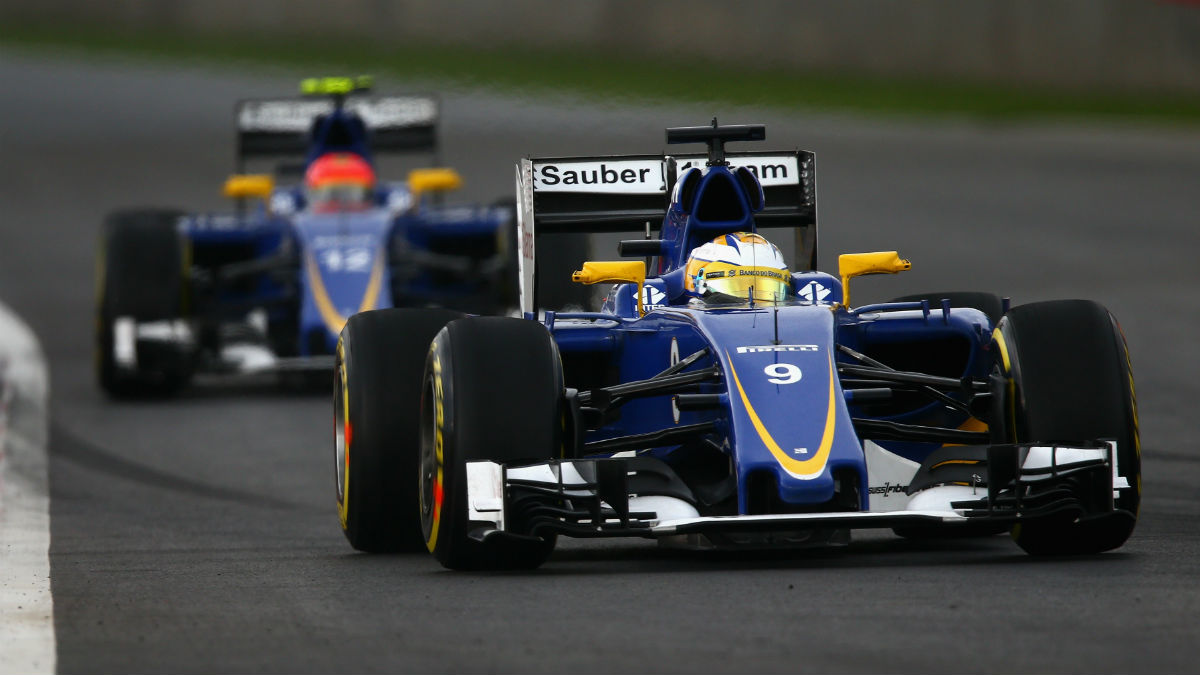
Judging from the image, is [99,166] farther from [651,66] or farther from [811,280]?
[811,280]

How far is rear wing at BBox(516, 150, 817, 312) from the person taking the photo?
1102 cm

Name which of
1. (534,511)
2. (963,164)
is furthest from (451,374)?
(963,164)

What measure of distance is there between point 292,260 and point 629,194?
728 cm

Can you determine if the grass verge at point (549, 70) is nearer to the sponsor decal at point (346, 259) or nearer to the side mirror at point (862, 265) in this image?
the sponsor decal at point (346, 259)

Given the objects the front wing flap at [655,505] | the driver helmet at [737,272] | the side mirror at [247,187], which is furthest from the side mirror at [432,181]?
the front wing flap at [655,505]

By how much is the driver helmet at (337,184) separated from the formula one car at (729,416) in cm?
950

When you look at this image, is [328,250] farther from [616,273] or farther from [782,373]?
[782,373]

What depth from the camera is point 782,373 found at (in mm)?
8391

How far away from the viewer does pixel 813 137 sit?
36531 mm

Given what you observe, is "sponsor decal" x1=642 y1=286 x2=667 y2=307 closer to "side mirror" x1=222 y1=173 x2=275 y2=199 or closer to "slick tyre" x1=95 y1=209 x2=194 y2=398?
"slick tyre" x1=95 y1=209 x2=194 y2=398

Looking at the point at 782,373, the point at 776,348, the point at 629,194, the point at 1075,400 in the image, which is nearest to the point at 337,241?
the point at 629,194

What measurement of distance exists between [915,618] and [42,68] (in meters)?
41.2

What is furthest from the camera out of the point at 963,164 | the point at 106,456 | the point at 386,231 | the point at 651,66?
the point at 963,164

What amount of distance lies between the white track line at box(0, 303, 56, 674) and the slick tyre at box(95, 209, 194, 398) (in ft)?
2.31
